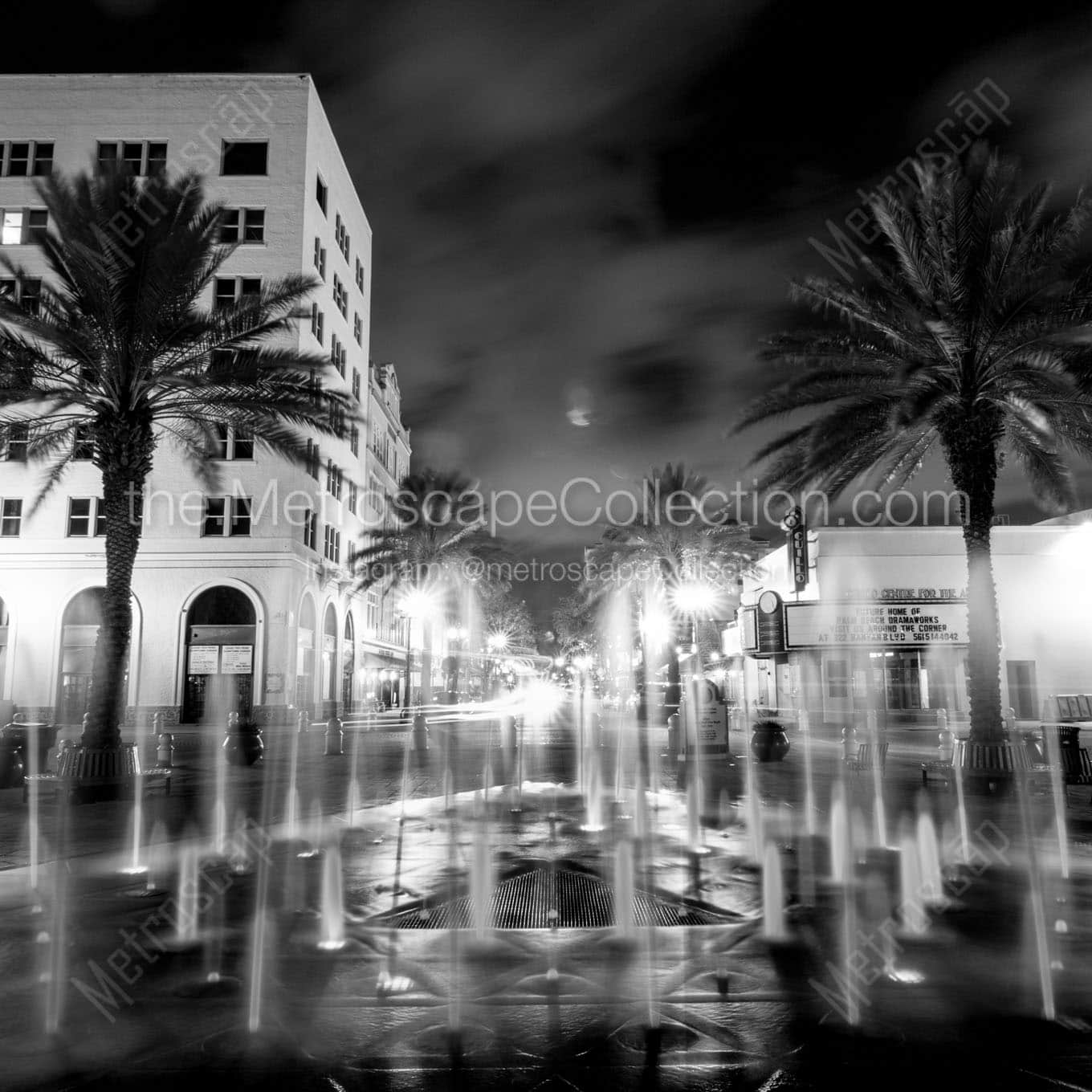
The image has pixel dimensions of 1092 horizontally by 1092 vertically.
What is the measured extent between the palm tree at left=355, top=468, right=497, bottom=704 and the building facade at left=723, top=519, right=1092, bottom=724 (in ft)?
52.1

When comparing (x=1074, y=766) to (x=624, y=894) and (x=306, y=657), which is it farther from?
(x=306, y=657)

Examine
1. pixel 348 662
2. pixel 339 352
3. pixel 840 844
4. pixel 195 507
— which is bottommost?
pixel 840 844

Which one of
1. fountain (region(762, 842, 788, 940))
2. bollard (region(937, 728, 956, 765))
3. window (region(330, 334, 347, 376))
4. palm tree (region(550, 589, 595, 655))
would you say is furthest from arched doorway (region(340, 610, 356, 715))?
palm tree (region(550, 589, 595, 655))

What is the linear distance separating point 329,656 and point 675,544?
1835 centimetres

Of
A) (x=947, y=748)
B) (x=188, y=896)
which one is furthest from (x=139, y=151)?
(x=188, y=896)

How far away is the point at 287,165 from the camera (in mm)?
42312

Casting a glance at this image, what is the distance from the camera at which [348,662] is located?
52250 millimetres

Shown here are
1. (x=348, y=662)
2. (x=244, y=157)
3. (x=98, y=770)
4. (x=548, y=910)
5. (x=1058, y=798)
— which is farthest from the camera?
(x=348, y=662)

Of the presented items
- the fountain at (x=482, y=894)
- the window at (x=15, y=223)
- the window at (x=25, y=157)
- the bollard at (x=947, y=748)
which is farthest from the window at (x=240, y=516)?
the fountain at (x=482, y=894)

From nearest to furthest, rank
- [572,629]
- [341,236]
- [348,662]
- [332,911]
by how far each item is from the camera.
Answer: [332,911] → [341,236] → [348,662] → [572,629]

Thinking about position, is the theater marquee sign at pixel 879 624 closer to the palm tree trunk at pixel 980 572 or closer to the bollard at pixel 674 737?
the bollard at pixel 674 737

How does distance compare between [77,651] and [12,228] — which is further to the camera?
[12,228]

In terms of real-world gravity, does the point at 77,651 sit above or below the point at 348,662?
above

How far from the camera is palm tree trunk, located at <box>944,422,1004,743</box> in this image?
17406 millimetres
